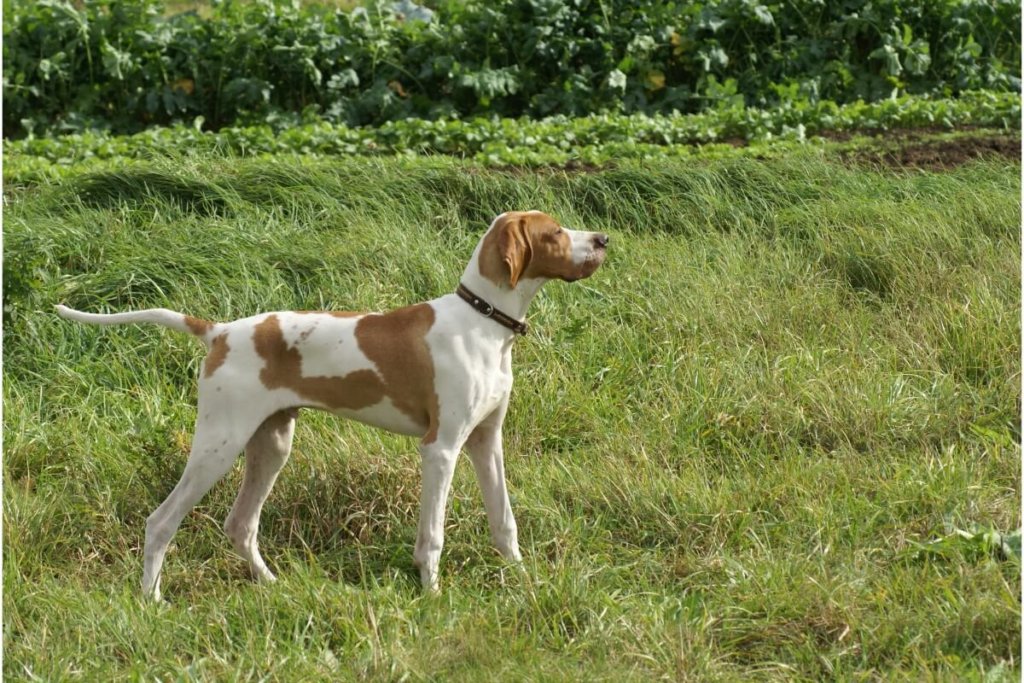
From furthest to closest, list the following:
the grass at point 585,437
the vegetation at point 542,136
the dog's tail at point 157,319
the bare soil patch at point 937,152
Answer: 1. the vegetation at point 542,136
2. the bare soil patch at point 937,152
3. the dog's tail at point 157,319
4. the grass at point 585,437

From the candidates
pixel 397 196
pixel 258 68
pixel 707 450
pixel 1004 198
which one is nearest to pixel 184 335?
pixel 397 196

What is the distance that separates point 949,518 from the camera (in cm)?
477

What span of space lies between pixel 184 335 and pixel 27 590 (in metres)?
1.91

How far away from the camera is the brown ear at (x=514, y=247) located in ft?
14.6

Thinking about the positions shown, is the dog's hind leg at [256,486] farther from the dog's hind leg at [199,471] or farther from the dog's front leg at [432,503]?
the dog's front leg at [432,503]

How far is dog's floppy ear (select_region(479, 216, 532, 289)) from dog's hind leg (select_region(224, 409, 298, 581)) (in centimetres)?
85

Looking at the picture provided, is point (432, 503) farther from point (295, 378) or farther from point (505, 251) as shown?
point (505, 251)

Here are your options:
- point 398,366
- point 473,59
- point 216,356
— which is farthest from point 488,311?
point 473,59

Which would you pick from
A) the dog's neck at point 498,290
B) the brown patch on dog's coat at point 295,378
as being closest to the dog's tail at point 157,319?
the brown patch on dog's coat at point 295,378

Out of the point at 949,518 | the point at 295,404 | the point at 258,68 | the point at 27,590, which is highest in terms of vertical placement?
the point at 295,404

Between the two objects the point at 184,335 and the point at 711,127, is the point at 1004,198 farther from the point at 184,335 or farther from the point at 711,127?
the point at 184,335

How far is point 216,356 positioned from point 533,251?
3.47 ft

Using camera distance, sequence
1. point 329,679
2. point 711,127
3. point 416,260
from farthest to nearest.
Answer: point 711,127 → point 416,260 → point 329,679

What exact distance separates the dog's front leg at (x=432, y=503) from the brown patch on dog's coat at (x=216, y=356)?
2.26 ft
